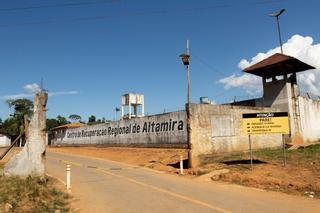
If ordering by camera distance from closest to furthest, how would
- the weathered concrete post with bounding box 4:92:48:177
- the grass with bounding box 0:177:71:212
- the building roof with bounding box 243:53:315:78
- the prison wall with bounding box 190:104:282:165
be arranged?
the grass with bounding box 0:177:71:212 → the weathered concrete post with bounding box 4:92:48:177 → the prison wall with bounding box 190:104:282:165 → the building roof with bounding box 243:53:315:78

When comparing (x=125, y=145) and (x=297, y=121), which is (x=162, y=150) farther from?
(x=297, y=121)

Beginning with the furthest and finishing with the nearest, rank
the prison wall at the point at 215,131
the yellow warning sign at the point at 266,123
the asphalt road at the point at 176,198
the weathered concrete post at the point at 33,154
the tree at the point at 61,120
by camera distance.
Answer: the tree at the point at 61,120, the prison wall at the point at 215,131, the yellow warning sign at the point at 266,123, the weathered concrete post at the point at 33,154, the asphalt road at the point at 176,198

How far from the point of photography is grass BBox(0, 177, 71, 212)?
973 cm

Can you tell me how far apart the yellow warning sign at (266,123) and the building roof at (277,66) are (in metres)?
13.3

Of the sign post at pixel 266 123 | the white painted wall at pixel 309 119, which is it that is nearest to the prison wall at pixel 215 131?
the sign post at pixel 266 123

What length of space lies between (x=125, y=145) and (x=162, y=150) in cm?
883

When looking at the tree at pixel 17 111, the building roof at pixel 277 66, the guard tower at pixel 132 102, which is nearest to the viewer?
the building roof at pixel 277 66

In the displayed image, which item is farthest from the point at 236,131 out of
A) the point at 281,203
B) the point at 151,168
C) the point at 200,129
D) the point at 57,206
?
the point at 57,206

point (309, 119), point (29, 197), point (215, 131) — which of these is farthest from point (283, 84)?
point (29, 197)

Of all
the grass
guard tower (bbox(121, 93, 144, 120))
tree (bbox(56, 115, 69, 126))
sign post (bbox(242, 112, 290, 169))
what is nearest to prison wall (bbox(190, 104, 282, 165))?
sign post (bbox(242, 112, 290, 169))

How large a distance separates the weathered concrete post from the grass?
849 mm

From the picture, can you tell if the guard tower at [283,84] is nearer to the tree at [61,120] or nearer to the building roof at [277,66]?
the building roof at [277,66]

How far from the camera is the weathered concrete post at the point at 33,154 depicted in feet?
45.5

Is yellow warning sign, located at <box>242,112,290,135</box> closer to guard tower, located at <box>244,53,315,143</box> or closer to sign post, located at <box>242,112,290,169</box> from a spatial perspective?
sign post, located at <box>242,112,290,169</box>
